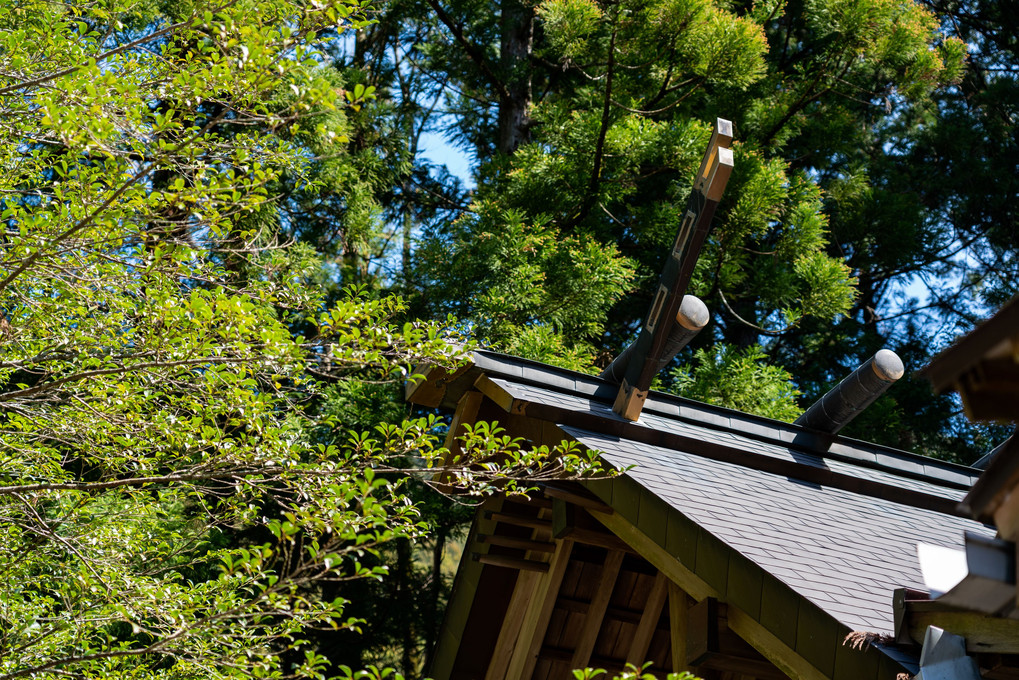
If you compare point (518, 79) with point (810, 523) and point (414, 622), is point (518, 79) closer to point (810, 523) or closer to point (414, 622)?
point (414, 622)

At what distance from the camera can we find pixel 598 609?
437cm

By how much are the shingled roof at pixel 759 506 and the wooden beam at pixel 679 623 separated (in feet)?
0.63

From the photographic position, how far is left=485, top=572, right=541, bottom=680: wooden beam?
4.60 m

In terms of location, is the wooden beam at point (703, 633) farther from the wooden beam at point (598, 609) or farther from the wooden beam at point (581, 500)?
the wooden beam at point (598, 609)

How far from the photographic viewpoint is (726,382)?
25.7 ft

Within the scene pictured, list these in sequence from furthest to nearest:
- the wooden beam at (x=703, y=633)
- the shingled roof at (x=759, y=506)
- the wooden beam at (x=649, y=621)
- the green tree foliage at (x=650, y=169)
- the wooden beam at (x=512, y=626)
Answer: the green tree foliage at (x=650, y=169), the wooden beam at (x=512, y=626), the wooden beam at (x=649, y=621), the wooden beam at (x=703, y=633), the shingled roof at (x=759, y=506)

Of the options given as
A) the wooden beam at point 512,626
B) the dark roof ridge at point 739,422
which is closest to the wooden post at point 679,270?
the dark roof ridge at point 739,422

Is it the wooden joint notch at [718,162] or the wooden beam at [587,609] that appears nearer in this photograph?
the wooden joint notch at [718,162]

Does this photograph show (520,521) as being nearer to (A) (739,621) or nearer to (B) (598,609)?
(B) (598,609)

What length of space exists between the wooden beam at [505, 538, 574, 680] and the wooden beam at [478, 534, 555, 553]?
0.06 m

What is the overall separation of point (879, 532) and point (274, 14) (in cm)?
293

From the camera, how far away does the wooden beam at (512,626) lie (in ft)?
15.1

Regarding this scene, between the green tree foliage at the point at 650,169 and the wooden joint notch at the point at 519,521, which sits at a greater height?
the green tree foliage at the point at 650,169

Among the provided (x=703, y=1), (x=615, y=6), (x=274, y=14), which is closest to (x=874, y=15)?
(x=703, y=1)
